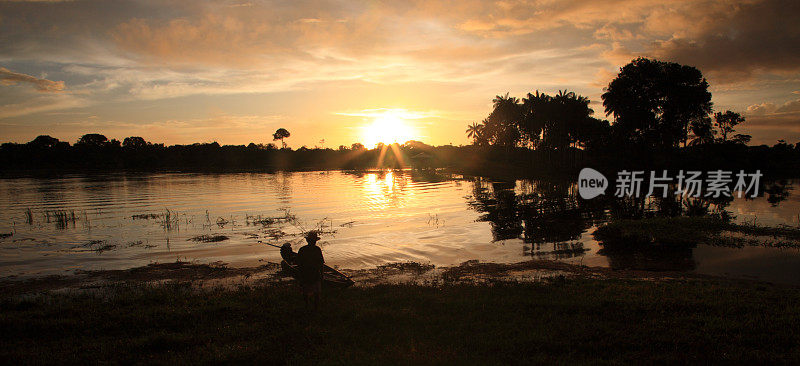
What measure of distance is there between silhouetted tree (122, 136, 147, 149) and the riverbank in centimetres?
16588

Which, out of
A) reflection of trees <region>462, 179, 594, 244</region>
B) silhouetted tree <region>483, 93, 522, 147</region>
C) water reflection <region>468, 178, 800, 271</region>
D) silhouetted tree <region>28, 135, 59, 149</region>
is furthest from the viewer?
silhouetted tree <region>28, 135, 59, 149</region>

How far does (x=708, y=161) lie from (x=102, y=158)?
158250 mm

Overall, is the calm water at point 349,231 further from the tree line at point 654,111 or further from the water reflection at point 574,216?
the tree line at point 654,111

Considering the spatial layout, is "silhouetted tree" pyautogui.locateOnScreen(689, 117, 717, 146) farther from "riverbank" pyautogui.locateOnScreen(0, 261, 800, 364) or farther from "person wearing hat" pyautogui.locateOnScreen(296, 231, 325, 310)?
"person wearing hat" pyautogui.locateOnScreen(296, 231, 325, 310)

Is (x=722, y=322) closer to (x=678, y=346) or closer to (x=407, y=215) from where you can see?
(x=678, y=346)

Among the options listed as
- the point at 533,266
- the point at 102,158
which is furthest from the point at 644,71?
the point at 102,158

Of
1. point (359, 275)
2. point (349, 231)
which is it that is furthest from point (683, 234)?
point (349, 231)

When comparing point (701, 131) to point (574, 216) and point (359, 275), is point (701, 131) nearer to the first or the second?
point (574, 216)

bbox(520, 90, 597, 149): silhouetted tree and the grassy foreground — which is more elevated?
bbox(520, 90, 597, 149): silhouetted tree

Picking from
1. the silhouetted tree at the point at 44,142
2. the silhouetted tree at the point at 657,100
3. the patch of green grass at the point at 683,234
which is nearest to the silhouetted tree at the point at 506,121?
the silhouetted tree at the point at 657,100

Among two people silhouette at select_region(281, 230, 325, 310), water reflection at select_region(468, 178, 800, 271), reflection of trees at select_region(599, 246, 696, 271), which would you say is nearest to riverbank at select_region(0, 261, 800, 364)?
two people silhouette at select_region(281, 230, 325, 310)

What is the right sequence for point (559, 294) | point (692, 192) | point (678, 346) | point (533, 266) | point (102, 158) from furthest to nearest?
point (102, 158) < point (692, 192) < point (533, 266) < point (559, 294) < point (678, 346)

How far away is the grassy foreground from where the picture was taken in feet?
28.3

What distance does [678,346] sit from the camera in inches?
346
